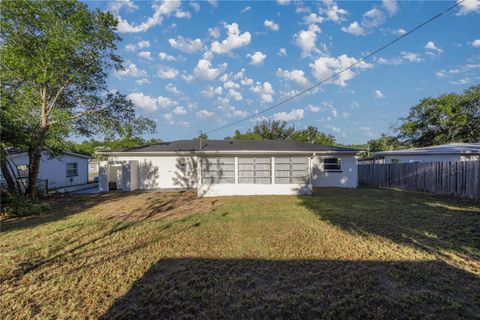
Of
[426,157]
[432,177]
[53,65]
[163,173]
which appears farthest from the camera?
[426,157]

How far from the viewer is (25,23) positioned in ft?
31.5

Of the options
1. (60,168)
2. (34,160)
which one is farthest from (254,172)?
(60,168)

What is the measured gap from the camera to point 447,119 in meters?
26.1

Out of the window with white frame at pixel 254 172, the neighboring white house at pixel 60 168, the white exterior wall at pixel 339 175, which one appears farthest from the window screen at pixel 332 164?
the neighboring white house at pixel 60 168

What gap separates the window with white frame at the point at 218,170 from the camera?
1191cm

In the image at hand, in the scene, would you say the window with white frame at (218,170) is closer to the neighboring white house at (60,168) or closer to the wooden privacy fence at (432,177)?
the neighboring white house at (60,168)

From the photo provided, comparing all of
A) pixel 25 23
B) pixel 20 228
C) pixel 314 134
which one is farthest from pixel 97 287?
pixel 314 134

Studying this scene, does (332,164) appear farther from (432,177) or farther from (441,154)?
(441,154)

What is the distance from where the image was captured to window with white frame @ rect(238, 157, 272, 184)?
39.1 feet

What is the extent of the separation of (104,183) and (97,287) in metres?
13.0

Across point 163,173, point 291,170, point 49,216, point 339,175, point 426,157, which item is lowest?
point 49,216

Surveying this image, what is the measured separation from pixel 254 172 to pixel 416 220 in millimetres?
7100

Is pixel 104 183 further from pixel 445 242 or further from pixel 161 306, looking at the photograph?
pixel 445 242

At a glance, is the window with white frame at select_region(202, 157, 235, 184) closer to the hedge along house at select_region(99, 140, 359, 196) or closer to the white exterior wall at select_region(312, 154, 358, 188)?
the hedge along house at select_region(99, 140, 359, 196)
